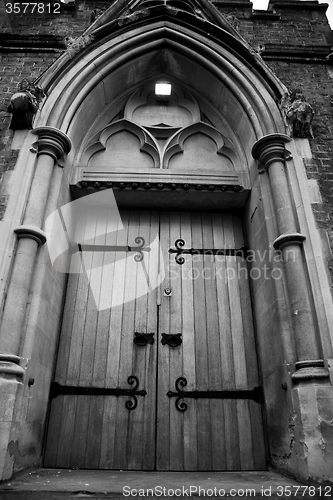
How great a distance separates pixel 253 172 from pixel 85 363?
2.64 m


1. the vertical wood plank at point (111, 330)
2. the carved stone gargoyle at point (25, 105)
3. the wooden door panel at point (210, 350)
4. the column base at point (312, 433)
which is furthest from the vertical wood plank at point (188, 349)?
the carved stone gargoyle at point (25, 105)

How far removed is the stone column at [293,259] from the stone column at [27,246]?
2.06 metres

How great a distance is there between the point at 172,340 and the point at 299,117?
262cm

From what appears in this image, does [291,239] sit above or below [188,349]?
above

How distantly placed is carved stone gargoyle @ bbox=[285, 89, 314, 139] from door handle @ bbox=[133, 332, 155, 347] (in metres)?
2.55

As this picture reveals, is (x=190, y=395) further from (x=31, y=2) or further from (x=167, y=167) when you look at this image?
(x=31, y=2)

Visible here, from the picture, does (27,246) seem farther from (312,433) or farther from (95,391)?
(312,433)

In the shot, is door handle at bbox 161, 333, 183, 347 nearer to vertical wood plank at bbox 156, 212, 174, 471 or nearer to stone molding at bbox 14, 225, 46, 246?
vertical wood plank at bbox 156, 212, 174, 471

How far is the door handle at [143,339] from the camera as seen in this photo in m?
3.68

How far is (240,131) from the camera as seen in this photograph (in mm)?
4445

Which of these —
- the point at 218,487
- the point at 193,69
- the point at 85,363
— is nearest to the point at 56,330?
the point at 85,363

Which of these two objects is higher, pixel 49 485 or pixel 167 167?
pixel 167 167

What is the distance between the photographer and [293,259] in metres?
3.22

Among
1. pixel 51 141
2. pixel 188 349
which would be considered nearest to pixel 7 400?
pixel 188 349
